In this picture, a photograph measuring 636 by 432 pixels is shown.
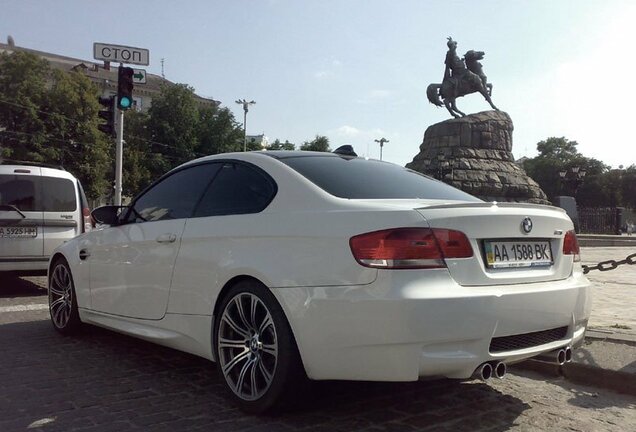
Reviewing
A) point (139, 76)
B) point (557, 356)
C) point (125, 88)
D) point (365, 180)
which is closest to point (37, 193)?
point (125, 88)

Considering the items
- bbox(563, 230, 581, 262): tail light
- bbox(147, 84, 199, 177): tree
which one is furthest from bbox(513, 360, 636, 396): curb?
bbox(147, 84, 199, 177): tree

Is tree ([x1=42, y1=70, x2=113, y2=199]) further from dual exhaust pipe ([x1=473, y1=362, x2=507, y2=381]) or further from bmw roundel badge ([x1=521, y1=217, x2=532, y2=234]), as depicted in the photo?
dual exhaust pipe ([x1=473, y1=362, x2=507, y2=381])

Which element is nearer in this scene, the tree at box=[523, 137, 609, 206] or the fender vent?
the fender vent

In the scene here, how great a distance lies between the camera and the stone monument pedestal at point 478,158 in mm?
26406

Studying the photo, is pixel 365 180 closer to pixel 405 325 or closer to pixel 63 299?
pixel 405 325

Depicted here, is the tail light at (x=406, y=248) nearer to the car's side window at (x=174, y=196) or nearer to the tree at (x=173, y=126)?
the car's side window at (x=174, y=196)

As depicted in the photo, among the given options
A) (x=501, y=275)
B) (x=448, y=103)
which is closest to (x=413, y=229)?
(x=501, y=275)

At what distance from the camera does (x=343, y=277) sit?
2.91 m

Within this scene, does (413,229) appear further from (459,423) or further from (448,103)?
(448,103)

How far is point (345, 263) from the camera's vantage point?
2.92 metres

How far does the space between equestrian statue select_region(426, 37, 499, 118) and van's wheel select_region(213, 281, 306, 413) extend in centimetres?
2801

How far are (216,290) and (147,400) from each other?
32.4 inches

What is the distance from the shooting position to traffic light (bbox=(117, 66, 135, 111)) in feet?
38.3

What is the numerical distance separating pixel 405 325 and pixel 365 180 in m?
1.25
